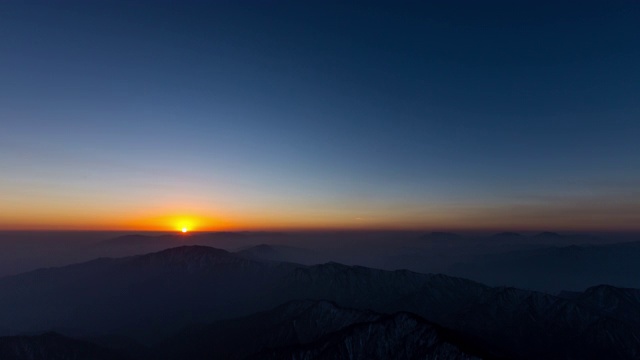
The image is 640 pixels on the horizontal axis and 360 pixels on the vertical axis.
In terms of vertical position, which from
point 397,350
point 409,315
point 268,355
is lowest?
point 268,355

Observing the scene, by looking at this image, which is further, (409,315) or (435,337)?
(409,315)

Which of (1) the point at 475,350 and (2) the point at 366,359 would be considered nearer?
(1) the point at 475,350

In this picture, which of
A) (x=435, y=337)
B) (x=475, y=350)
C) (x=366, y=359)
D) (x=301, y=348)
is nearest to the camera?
(x=475, y=350)

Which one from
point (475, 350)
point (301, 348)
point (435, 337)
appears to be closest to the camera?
point (475, 350)

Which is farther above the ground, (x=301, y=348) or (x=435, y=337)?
(x=435, y=337)

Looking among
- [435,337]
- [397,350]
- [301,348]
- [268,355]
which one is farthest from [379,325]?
[268,355]

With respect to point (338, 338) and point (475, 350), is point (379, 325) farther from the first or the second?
point (475, 350)

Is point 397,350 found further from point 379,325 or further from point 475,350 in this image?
point 475,350

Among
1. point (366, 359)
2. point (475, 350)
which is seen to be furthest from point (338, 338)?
point (475, 350)

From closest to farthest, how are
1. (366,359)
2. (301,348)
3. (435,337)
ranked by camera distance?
1. (435,337)
2. (366,359)
3. (301,348)
